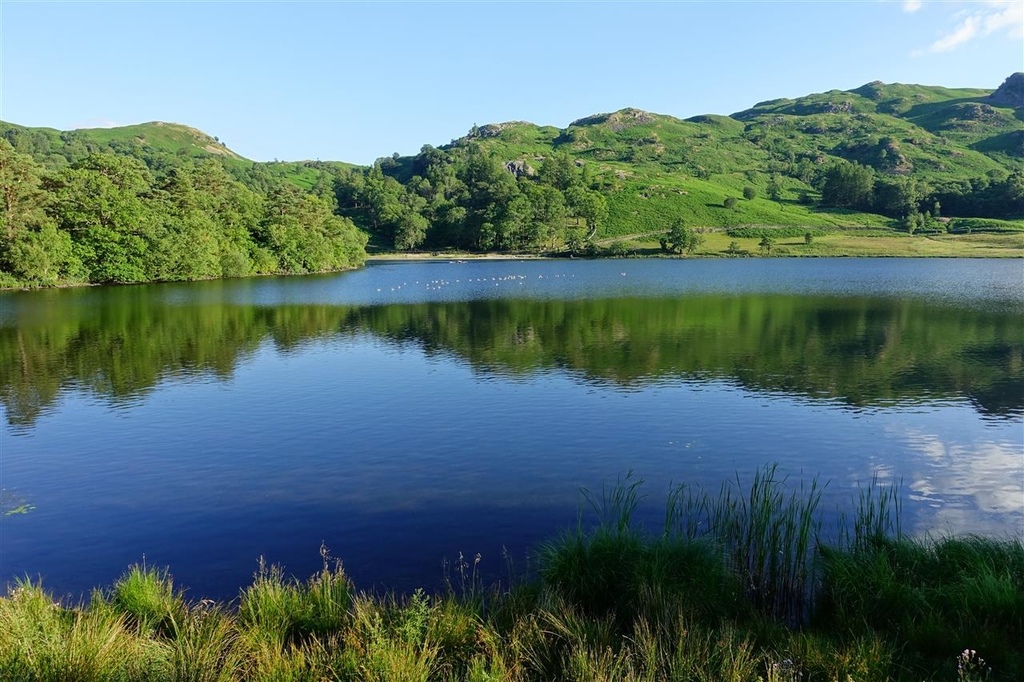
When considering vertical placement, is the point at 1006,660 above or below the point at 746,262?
below

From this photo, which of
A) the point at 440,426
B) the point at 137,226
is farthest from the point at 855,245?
the point at 440,426

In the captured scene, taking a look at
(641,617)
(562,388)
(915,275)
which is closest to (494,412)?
(562,388)

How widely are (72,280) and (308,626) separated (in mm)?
103097

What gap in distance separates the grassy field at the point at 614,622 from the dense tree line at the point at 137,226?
96.6m

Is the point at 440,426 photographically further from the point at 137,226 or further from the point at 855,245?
the point at 855,245

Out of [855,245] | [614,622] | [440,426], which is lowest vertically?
[440,426]

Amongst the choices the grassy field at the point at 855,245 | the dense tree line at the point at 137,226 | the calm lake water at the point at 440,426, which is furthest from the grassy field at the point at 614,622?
the grassy field at the point at 855,245

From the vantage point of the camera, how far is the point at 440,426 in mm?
26859

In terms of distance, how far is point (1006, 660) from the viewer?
30.3 feet

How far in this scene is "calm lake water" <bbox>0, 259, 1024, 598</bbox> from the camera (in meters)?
16.6

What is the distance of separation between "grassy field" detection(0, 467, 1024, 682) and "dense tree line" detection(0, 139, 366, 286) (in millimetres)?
96551

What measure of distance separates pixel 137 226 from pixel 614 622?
107 meters

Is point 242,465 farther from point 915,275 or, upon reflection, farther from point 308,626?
point 915,275

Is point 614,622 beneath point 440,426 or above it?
above
